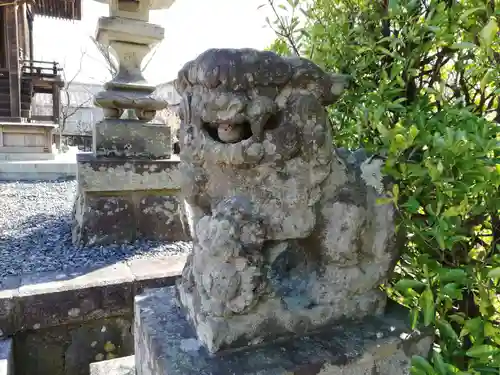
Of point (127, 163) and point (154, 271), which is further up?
point (127, 163)

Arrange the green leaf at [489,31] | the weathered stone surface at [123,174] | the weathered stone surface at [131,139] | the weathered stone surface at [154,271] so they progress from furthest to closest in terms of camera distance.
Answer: the weathered stone surface at [131,139] < the weathered stone surface at [123,174] < the weathered stone surface at [154,271] < the green leaf at [489,31]

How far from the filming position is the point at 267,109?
3.02ft

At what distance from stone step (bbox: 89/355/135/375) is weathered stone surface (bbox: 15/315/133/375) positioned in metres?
0.41

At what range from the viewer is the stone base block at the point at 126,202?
237 centimetres

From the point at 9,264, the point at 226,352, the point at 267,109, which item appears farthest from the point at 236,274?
the point at 9,264

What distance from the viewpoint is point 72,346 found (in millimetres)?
1800

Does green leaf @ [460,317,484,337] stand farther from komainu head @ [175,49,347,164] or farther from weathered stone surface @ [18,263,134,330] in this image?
weathered stone surface @ [18,263,134,330]

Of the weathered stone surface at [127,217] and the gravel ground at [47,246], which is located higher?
the weathered stone surface at [127,217]

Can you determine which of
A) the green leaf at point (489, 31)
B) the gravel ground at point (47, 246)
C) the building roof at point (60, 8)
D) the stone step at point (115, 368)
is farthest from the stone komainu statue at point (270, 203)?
the building roof at point (60, 8)

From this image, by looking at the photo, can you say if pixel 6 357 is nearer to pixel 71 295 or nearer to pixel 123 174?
pixel 71 295

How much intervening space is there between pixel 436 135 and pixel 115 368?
1.32m

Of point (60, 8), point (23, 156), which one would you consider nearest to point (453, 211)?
point (23, 156)

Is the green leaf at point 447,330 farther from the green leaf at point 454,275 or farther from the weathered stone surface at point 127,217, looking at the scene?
the weathered stone surface at point 127,217

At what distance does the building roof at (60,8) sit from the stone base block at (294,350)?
1105 centimetres
